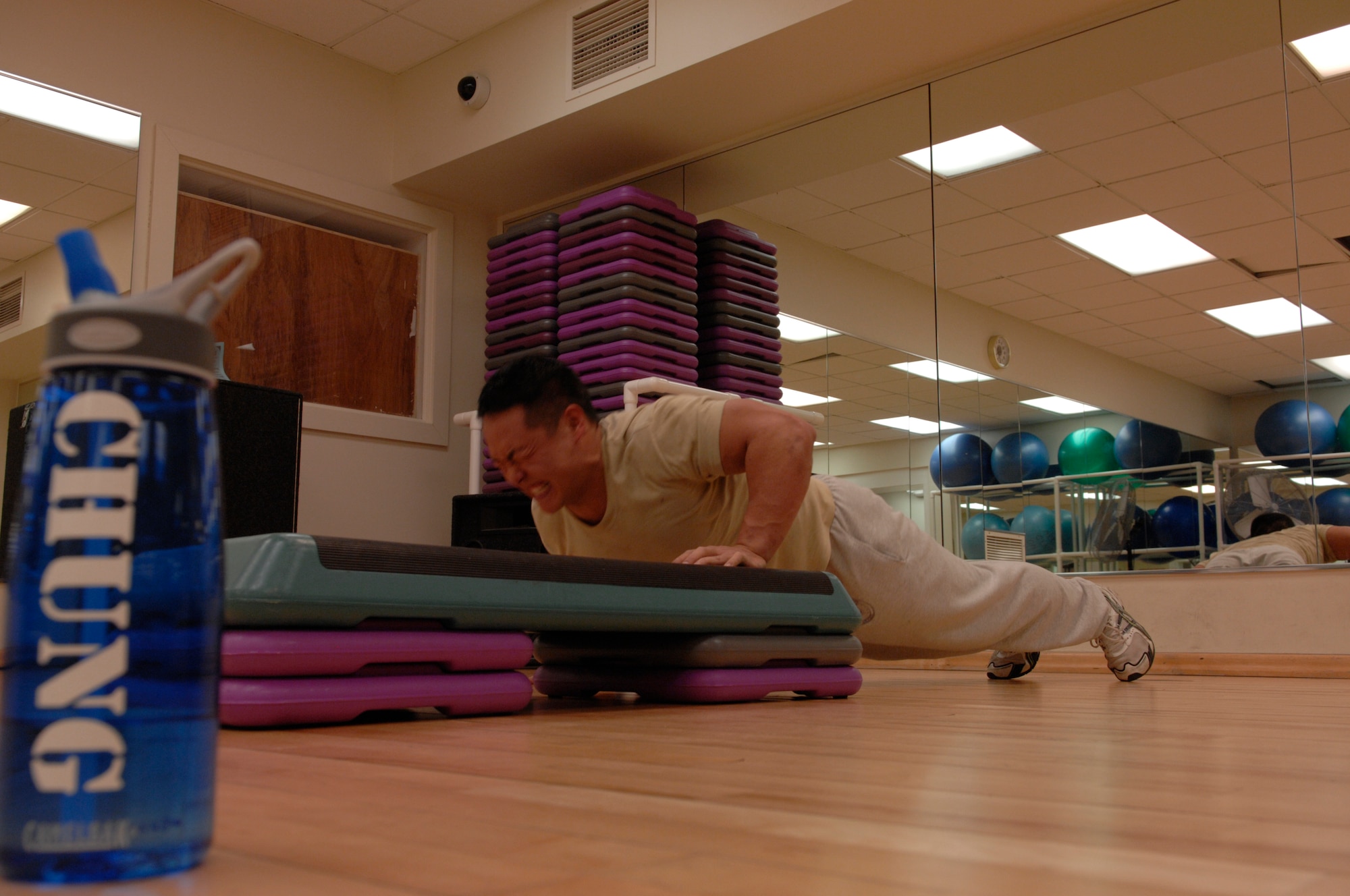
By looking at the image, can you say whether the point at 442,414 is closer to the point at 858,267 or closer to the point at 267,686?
the point at 858,267

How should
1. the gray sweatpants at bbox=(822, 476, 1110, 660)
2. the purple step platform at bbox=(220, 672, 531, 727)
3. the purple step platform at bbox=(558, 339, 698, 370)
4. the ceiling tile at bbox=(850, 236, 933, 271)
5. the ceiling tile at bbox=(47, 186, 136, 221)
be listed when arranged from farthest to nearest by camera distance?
the purple step platform at bbox=(558, 339, 698, 370), the ceiling tile at bbox=(850, 236, 933, 271), the ceiling tile at bbox=(47, 186, 136, 221), the gray sweatpants at bbox=(822, 476, 1110, 660), the purple step platform at bbox=(220, 672, 531, 727)

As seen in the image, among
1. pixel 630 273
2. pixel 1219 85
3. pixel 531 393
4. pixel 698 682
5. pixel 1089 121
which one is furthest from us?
pixel 630 273

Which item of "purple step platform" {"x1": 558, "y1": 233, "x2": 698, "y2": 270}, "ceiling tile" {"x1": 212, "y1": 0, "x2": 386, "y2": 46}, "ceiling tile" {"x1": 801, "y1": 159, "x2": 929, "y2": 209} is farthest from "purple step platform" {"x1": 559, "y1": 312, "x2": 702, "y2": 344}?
"ceiling tile" {"x1": 212, "y1": 0, "x2": 386, "y2": 46}

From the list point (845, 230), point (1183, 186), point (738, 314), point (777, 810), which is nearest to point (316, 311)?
point (738, 314)

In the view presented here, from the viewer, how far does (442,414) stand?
4.71 metres

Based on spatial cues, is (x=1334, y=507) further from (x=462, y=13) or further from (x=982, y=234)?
(x=462, y=13)

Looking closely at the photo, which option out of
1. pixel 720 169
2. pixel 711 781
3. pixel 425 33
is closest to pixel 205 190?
pixel 425 33

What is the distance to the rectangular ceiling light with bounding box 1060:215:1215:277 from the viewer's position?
3451 millimetres

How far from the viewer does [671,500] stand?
2145 millimetres

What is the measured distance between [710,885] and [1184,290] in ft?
11.3

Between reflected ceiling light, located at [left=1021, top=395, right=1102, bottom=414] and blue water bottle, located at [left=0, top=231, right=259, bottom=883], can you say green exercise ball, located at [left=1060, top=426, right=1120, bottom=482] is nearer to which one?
reflected ceiling light, located at [left=1021, top=395, right=1102, bottom=414]

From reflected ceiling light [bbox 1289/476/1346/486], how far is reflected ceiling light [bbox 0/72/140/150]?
12.7 ft

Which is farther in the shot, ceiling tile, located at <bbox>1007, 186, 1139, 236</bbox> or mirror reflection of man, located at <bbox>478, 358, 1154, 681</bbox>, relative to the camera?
ceiling tile, located at <bbox>1007, 186, 1139, 236</bbox>

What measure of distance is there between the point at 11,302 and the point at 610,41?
207 centimetres
